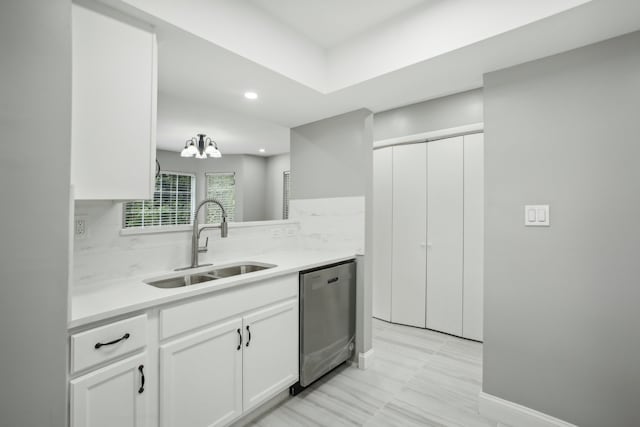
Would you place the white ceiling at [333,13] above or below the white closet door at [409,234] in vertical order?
above

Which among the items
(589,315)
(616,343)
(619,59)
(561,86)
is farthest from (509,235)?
(619,59)

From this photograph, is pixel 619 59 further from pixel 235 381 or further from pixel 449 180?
pixel 235 381

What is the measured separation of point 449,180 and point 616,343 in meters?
1.80

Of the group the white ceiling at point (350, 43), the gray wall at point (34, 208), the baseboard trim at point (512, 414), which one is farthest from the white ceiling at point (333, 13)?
the baseboard trim at point (512, 414)

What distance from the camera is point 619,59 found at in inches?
63.2

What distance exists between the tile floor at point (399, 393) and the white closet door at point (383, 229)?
66cm

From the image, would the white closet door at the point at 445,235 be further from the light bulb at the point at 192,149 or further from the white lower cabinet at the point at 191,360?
the light bulb at the point at 192,149

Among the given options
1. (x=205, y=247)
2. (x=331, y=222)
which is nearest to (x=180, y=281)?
(x=205, y=247)

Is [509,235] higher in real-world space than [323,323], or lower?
higher

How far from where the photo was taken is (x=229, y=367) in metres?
1.68

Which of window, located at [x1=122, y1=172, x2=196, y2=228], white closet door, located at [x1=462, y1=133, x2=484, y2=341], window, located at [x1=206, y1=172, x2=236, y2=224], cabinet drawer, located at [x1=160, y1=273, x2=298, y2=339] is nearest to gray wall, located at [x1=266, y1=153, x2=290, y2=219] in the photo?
window, located at [x1=206, y1=172, x2=236, y2=224]

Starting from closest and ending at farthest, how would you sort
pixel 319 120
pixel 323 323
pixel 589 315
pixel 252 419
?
pixel 589 315 < pixel 252 419 < pixel 323 323 < pixel 319 120

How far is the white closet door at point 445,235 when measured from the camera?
306cm

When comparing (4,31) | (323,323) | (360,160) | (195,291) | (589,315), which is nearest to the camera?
(4,31)
